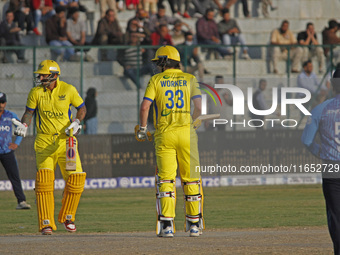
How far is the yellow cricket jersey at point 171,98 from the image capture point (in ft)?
35.7

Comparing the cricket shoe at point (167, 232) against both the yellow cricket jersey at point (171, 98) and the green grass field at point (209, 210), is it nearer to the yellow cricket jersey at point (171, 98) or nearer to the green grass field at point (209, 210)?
the yellow cricket jersey at point (171, 98)

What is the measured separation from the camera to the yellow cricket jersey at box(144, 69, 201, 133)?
10883 millimetres

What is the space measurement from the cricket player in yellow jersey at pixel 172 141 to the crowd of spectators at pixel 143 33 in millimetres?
11438

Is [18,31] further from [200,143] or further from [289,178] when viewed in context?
[289,178]

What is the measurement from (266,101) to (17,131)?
1193 cm

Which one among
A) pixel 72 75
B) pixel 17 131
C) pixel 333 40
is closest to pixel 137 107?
pixel 72 75

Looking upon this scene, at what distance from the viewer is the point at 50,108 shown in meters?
11.9

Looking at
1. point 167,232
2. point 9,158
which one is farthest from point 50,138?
point 9,158

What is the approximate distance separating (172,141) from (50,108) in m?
2.21

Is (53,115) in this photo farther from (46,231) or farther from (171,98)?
(171,98)

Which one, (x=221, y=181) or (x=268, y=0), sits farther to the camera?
(x=268, y=0)

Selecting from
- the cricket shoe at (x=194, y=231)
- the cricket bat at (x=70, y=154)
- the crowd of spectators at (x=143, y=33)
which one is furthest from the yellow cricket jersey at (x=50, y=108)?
the crowd of spectators at (x=143, y=33)

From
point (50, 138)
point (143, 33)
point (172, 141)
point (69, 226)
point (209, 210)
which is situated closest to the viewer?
point (172, 141)

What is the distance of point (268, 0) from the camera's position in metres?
29.0
